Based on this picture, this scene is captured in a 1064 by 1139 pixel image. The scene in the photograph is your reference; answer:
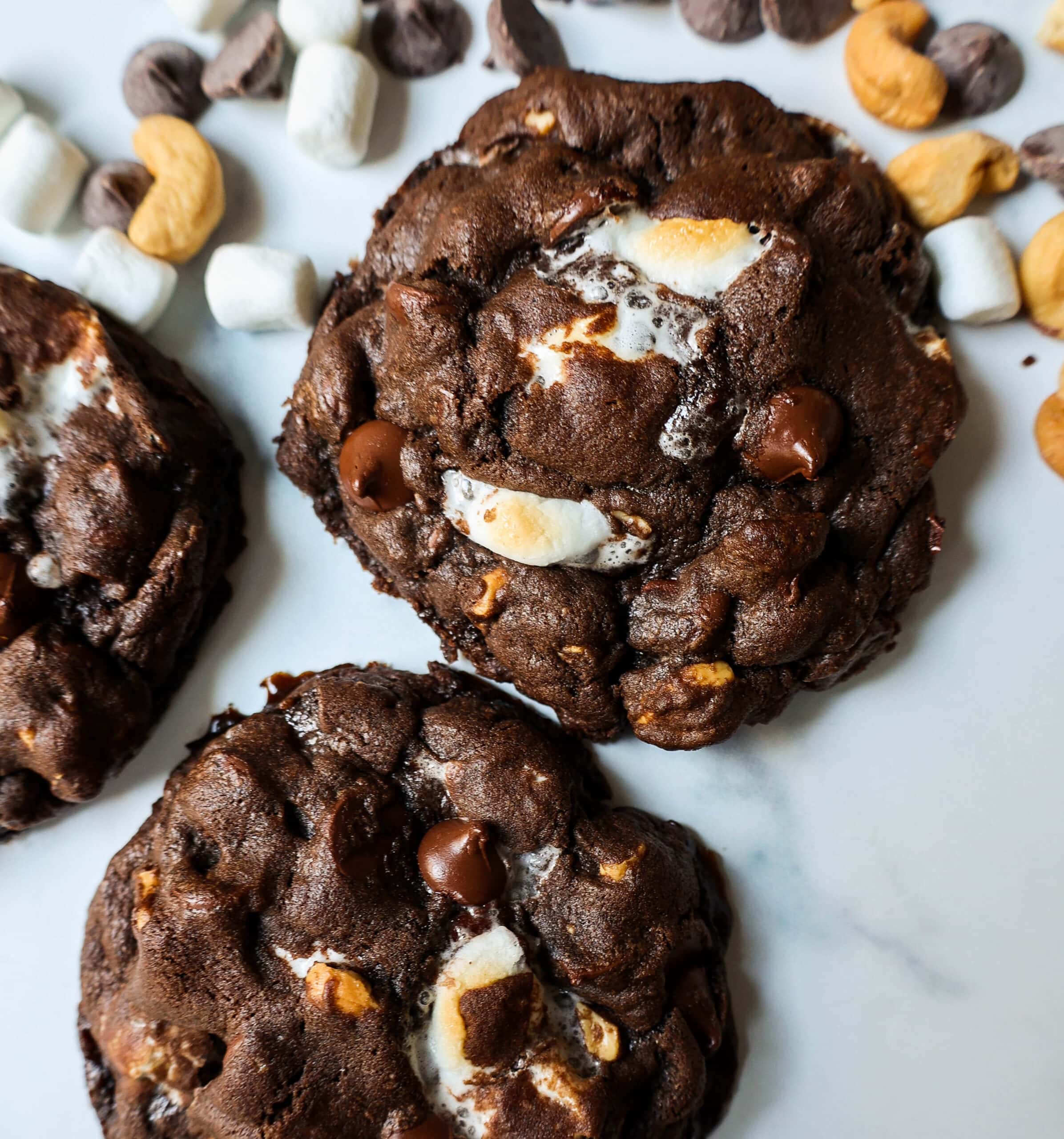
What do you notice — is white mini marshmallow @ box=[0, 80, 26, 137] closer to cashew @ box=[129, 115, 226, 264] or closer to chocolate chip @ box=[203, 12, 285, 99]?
cashew @ box=[129, 115, 226, 264]

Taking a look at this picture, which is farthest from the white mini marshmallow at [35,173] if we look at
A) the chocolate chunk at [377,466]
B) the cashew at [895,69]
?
the cashew at [895,69]

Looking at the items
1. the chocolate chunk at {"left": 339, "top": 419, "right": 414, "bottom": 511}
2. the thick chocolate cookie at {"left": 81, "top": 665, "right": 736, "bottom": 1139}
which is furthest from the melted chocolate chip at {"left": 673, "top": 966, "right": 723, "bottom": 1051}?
the chocolate chunk at {"left": 339, "top": 419, "right": 414, "bottom": 511}

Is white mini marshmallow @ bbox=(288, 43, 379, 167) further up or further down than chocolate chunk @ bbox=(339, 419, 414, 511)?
further up

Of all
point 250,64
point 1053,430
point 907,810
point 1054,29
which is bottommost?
point 907,810

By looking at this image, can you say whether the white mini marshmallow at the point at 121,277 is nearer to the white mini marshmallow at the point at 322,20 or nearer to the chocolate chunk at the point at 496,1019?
the white mini marshmallow at the point at 322,20

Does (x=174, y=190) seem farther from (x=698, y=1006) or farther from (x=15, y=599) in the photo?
(x=698, y=1006)

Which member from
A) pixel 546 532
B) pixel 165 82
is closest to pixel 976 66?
pixel 546 532
